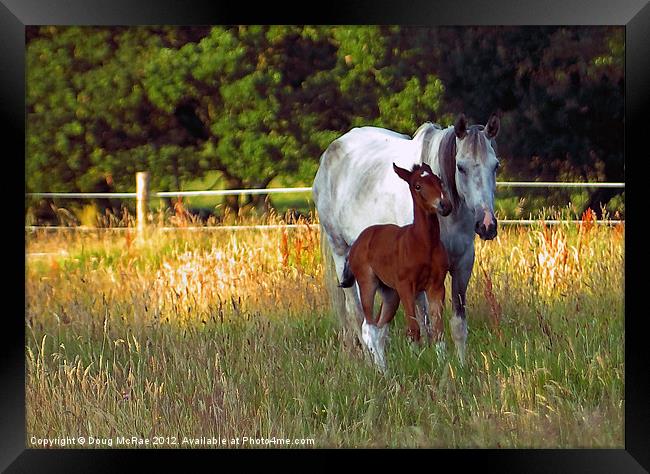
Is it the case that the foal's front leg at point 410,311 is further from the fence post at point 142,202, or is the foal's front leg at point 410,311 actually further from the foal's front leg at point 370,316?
the fence post at point 142,202

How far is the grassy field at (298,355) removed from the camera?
5.21 metres

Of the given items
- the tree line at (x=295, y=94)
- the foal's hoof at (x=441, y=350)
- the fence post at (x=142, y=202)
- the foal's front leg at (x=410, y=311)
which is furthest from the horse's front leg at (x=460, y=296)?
the fence post at (x=142, y=202)

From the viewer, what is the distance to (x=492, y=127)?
5395 mm

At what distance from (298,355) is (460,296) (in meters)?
1.06

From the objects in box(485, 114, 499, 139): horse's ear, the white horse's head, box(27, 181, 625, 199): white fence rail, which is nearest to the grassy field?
box(27, 181, 625, 199): white fence rail

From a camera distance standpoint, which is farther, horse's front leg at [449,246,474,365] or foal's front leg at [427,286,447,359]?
horse's front leg at [449,246,474,365]

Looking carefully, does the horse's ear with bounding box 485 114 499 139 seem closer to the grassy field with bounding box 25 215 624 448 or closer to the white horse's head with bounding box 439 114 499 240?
the white horse's head with bounding box 439 114 499 240

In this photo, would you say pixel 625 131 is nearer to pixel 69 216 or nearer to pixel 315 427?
pixel 315 427

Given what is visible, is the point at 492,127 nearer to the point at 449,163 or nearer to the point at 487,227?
the point at 449,163

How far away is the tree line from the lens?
5.95 metres

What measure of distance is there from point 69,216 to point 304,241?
172 centimetres

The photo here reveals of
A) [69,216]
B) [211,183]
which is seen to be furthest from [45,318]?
[211,183]

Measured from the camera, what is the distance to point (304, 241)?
695cm
